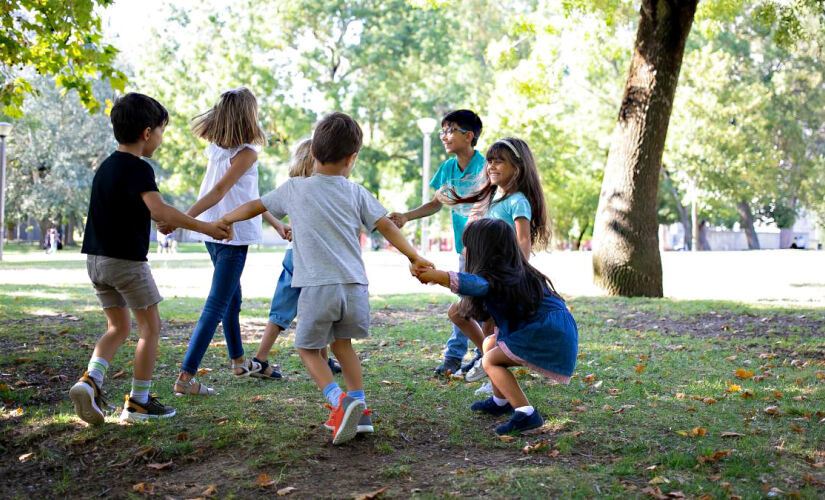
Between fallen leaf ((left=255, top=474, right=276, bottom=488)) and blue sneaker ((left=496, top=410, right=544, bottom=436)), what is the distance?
4.57 feet

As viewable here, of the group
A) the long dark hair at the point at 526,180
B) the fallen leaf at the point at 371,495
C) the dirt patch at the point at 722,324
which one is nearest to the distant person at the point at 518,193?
the long dark hair at the point at 526,180

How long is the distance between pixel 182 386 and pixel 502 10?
43.5m

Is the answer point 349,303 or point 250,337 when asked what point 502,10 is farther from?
point 349,303

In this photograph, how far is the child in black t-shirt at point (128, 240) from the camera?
4488mm

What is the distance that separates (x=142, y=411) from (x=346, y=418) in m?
1.36

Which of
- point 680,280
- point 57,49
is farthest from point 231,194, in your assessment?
point 680,280

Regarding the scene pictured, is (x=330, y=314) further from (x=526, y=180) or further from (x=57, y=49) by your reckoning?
(x=57, y=49)

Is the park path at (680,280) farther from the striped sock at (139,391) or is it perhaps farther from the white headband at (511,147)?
the striped sock at (139,391)

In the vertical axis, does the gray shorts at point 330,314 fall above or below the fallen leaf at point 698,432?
above

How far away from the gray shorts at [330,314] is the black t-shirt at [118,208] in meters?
1.10

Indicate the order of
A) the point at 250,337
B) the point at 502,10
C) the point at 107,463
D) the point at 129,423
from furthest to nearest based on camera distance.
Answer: the point at 502,10
the point at 250,337
the point at 129,423
the point at 107,463

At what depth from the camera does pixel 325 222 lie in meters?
4.27

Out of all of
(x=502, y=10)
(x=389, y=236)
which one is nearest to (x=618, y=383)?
(x=389, y=236)

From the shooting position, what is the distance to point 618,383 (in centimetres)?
591
